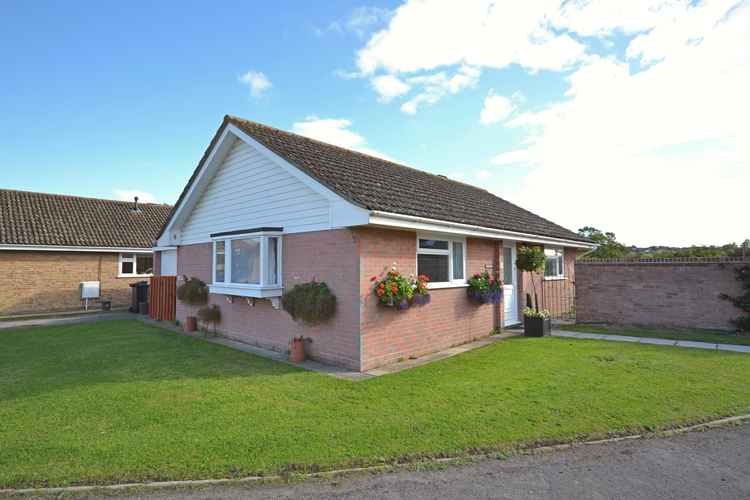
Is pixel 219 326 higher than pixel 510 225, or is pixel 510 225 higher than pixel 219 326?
pixel 510 225

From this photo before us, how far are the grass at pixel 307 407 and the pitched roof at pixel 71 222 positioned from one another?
11214 millimetres

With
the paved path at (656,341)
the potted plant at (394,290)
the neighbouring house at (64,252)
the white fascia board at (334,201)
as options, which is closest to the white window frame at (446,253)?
the potted plant at (394,290)

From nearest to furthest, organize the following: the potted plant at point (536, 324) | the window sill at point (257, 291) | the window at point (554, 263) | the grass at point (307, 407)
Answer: the grass at point (307, 407), the window sill at point (257, 291), the potted plant at point (536, 324), the window at point (554, 263)

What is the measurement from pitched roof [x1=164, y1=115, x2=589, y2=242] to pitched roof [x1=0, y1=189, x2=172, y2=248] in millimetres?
9722

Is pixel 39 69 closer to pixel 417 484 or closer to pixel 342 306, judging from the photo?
pixel 342 306

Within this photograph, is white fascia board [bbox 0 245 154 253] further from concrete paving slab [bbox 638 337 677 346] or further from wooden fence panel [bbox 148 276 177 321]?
concrete paving slab [bbox 638 337 677 346]

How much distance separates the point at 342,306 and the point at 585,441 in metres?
4.41

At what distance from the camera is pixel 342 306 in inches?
290

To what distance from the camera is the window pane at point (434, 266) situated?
8.48 m

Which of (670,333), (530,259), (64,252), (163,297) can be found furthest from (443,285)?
(64,252)

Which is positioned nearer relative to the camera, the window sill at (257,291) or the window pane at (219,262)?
the window sill at (257,291)

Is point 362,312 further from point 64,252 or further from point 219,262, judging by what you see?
point 64,252

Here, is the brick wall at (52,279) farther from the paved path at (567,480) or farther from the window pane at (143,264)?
the paved path at (567,480)

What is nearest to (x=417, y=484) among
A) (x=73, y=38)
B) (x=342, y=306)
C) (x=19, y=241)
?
(x=342, y=306)
